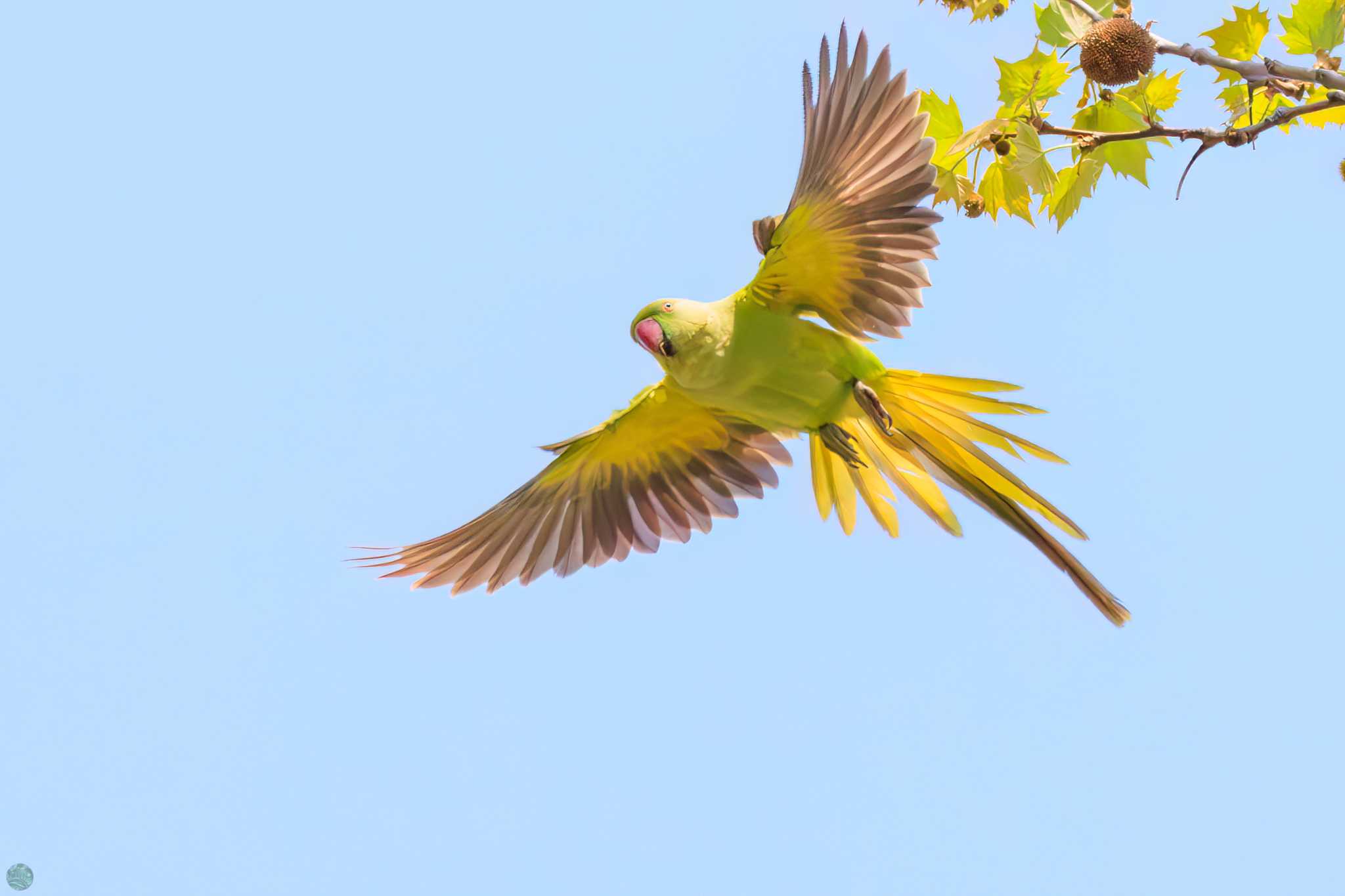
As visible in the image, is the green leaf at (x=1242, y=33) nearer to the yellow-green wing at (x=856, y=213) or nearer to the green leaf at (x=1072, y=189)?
the green leaf at (x=1072, y=189)

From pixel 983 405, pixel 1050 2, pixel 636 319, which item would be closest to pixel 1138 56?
pixel 1050 2

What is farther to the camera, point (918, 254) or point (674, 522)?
point (674, 522)

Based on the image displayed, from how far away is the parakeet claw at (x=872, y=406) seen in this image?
16.8ft

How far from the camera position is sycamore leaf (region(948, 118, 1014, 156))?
4.21 metres

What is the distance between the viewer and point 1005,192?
4398 millimetres

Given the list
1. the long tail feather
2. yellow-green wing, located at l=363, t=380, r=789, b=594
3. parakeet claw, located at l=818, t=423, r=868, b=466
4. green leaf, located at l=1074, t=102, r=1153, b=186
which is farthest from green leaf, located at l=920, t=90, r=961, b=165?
yellow-green wing, located at l=363, t=380, r=789, b=594

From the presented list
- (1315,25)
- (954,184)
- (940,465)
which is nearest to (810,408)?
(940,465)

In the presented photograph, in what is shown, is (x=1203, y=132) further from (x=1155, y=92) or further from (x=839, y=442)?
(x=839, y=442)

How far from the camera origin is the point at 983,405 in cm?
504

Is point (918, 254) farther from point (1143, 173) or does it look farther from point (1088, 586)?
point (1088, 586)

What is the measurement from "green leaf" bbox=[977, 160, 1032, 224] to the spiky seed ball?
45 centimetres

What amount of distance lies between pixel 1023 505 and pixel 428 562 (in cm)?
299

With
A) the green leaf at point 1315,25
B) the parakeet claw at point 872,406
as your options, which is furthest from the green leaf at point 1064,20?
the parakeet claw at point 872,406

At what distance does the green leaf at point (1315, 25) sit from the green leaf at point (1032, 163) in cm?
81
